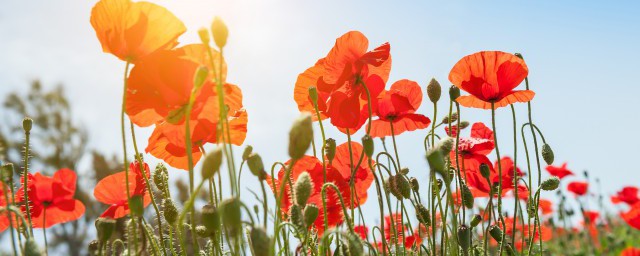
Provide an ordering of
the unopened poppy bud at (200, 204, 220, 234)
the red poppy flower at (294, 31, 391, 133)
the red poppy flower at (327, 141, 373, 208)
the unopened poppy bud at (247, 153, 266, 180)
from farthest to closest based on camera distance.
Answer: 1. the red poppy flower at (327, 141, 373, 208)
2. the red poppy flower at (294, 31, 391, 133)
3. the unopened poppy bud at (247, 153, 266, 180)
4. the unopened poppy bud at (200, 204, 220, 234)

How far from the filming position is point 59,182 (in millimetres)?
2527

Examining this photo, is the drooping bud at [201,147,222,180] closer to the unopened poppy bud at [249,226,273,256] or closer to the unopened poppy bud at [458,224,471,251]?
the unopened poppy bud at [249,226,273,256]

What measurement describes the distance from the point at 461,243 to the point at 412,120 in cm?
76

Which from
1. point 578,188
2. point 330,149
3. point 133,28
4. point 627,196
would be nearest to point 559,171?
point 627,196

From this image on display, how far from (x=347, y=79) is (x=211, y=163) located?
2.97 ft

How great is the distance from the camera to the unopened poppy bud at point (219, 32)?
3.51 feet

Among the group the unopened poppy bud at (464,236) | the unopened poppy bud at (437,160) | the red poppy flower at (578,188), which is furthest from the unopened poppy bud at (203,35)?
the red poppy flower at (578,188)

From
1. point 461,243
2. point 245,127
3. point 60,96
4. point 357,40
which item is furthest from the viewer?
point 60,96

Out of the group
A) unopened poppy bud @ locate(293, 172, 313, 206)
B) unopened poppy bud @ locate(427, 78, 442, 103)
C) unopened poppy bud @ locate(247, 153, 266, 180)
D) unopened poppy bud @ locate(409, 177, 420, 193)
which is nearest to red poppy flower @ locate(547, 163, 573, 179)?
unopened poppy bud @ locate(409, 177, 420, 193)

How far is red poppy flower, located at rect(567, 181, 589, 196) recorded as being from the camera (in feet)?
17.5

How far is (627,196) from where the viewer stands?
427 centimetres

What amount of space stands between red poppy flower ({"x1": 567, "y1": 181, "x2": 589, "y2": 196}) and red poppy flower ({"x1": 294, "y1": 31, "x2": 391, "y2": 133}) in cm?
403

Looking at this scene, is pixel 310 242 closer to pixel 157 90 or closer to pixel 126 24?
pixel 157 90

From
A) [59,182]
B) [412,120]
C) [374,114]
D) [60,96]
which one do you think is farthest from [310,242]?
[60,96]
